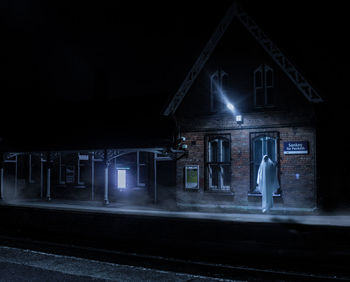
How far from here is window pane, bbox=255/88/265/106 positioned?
17.3 m

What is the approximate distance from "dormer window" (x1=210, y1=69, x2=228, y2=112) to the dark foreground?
5.97 m

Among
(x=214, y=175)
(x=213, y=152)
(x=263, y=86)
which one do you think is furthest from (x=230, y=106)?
(x=214, y=175)

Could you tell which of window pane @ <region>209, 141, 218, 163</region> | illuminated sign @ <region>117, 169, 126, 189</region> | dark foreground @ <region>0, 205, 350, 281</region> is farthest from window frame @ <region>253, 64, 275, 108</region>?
illuminated sign @ <region>117, 169, 126, 189</region>

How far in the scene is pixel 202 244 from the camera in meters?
11.6

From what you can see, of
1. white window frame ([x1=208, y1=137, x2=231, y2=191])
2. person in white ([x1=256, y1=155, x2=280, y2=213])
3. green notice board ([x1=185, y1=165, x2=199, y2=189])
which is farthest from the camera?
green notice board ([x1=185, y1=165, x2=199, y2=189])

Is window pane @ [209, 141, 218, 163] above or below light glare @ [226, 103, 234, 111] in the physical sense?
below

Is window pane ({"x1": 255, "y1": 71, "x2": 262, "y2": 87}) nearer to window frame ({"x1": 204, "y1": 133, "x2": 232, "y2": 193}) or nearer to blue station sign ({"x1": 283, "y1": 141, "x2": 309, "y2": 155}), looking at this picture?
window frame ({"x1": 204, "y1": 133, "x2": 232, "y2": 193})

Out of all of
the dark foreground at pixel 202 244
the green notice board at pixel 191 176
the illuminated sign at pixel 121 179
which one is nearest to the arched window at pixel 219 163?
the green notice board at pixel 191 176

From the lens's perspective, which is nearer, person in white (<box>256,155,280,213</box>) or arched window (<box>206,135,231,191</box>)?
person in white (<box>256,155,280,213</box>)

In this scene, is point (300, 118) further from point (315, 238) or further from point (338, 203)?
point (315, 238)

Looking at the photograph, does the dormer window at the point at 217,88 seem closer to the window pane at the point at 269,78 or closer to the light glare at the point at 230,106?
the light glare at the point at 230,106

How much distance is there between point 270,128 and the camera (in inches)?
662

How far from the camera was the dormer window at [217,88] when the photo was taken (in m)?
18.2

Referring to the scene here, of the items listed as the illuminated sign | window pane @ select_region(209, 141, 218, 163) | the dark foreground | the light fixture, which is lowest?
the dark foreground
